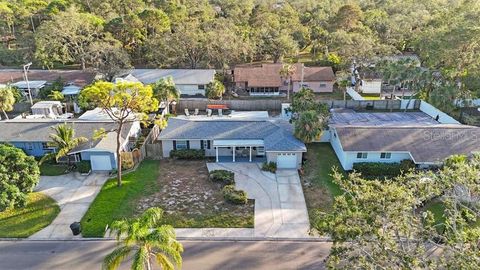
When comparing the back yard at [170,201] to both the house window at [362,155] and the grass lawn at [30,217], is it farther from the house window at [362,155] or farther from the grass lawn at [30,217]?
the house window at [362,155]

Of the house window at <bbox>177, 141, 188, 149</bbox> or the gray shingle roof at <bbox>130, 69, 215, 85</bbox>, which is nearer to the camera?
the house window at <bbox>177, 141, 188, 149</bbox>

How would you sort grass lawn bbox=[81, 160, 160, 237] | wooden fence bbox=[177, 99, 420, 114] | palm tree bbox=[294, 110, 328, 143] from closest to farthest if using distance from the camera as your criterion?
grass lawn bbox=[81, 160, 160, 237] < palm tree bbox=[294, 110, 328, 143] < wooden fence bbox=[177, 99, 420, 114]

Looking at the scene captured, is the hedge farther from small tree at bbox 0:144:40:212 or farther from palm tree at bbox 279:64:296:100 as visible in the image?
small tree at bbox 0:144:40:212

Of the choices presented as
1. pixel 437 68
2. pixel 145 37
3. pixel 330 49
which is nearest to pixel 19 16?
pixel 145 37

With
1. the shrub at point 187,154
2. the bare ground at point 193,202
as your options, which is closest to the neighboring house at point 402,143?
the bare ground at point 193,202

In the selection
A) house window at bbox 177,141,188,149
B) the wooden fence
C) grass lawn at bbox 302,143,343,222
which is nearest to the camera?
grass lawn at bbox 302,143,343,222

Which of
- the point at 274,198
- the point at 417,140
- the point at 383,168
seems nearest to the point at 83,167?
the point at 274,198

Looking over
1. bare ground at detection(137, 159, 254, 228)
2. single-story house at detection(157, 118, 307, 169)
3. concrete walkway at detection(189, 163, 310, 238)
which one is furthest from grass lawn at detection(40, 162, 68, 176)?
concrete walkway at detection(189, 163, 310, 238)
